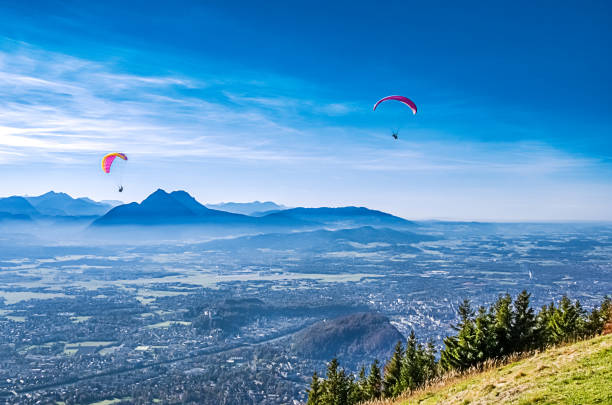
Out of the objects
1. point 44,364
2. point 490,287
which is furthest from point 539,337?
point 490,287

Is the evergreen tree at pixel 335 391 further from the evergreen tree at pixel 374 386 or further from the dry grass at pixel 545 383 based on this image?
the dry grass at pixel 545 383

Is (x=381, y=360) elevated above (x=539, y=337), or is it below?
below

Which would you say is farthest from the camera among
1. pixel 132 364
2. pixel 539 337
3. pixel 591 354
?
pixel 132 364

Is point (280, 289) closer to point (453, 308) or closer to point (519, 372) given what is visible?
point (453, 308)

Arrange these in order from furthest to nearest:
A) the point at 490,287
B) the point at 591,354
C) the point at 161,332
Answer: the point at 490,287 → the point at 161,332 → the point at 591,354

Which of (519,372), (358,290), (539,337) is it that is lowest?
(358,290)

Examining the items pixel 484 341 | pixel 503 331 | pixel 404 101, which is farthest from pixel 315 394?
pixel 404 101

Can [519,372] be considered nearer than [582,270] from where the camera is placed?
Yes
